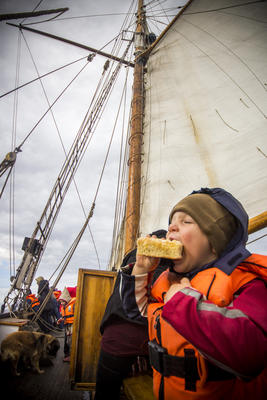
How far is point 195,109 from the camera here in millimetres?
3361

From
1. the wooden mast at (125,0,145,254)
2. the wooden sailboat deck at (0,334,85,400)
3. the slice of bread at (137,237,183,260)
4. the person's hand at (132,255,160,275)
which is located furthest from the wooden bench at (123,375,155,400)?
the wooden sailboat deck at (0,334,85,400)

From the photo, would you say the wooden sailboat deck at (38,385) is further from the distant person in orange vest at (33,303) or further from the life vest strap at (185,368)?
the distant person in orange vest at (33,303)

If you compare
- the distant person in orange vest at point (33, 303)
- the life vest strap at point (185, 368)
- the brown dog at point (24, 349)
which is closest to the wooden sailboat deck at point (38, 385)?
the brown dog at point (24, 349)

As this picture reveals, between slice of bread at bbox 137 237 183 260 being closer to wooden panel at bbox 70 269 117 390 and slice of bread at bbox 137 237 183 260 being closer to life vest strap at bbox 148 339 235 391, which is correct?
life vest strap at bbox 148 339 235 391

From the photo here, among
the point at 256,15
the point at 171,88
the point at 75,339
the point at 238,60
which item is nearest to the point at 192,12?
the point at 256,15

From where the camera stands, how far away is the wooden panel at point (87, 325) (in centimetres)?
175

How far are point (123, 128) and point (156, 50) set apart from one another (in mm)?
2109

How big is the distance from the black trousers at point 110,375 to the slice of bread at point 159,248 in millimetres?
724

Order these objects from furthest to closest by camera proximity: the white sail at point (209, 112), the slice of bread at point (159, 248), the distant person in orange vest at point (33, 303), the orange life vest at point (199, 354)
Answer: the distant person in orange vest at point (33, 303) < the white sail at point (209, 112) < the slice of bread at point (159, 248) < the orange life vest at point (199, 354)

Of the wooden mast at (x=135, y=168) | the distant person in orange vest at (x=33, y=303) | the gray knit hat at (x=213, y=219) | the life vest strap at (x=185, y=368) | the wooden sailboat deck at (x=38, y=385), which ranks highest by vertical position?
the wooden mast at (x=135, y=168)

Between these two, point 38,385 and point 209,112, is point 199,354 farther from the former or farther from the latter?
point 209,112

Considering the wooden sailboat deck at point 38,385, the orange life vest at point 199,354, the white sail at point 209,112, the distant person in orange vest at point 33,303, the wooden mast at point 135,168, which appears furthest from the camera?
the distant person in orange vest at point 33,303

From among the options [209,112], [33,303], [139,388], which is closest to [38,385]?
[139,388]

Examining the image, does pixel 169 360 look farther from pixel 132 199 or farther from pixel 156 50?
pixel 156 50
